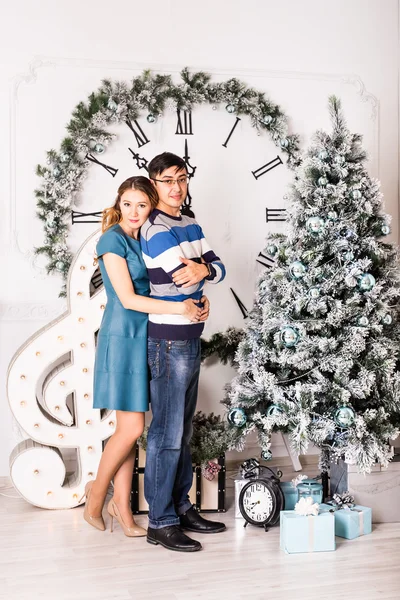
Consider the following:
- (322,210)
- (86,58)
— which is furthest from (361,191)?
(86,58)

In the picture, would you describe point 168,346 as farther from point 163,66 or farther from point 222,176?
point 163,66

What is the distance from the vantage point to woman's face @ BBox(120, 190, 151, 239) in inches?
110

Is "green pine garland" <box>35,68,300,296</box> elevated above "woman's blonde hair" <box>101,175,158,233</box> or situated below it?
above

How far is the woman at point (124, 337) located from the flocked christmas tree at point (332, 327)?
0.40m

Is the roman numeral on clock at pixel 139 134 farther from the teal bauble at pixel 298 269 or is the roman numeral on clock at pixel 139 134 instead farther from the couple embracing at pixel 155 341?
the teal bauble at pixel 298 269

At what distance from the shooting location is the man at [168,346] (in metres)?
2.70

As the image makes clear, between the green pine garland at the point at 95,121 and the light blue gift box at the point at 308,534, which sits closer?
the light blue gift box at the point at 308,534

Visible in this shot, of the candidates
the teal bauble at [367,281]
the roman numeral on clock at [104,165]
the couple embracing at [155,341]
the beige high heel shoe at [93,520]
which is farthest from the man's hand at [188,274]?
the roman numeral on clock at [104,165]

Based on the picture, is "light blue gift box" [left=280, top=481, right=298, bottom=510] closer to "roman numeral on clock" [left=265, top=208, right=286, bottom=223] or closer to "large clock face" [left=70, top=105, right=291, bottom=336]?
"large clock face" [left=70, top=105, right=291, bottom=336]

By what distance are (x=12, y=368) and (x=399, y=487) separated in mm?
1677

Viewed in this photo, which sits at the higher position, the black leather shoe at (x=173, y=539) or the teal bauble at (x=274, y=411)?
the teal bauble at (x=274, y=411)

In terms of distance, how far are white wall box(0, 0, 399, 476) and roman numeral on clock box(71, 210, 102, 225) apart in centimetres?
19

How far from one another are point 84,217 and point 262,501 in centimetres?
157

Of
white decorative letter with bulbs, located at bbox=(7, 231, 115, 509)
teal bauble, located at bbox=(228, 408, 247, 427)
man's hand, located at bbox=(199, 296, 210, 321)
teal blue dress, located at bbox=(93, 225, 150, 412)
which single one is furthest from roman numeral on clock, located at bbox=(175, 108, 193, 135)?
teal bauble, located at bbox=(228, 408, 247, 427)
